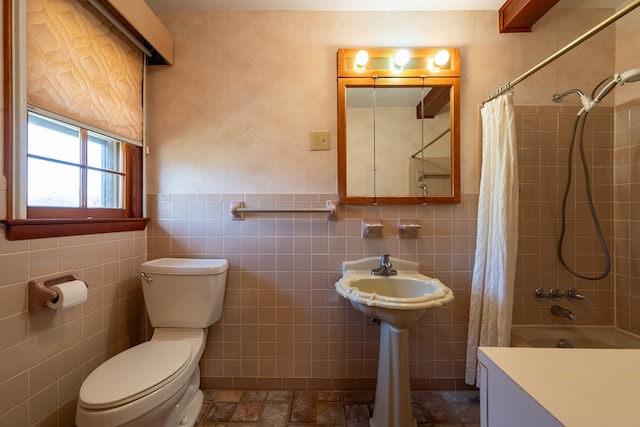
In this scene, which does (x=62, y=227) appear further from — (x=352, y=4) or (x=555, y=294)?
(x=555, y=294)

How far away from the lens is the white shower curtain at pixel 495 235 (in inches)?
52.6

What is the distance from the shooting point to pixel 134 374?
3.35ft

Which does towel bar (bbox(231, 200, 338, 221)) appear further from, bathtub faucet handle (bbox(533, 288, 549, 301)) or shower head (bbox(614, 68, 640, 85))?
shower head (bbox(614, 68, 640, 85))

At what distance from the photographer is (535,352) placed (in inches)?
23.3

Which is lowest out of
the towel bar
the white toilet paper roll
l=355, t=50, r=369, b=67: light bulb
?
the white toilet paper roll

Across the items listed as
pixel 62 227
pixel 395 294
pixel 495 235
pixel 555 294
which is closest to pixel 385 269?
pixel 395 294

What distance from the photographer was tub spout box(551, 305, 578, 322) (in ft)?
4.95

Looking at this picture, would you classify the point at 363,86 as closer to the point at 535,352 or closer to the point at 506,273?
the point at 506,273

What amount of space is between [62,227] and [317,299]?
1.31 meters

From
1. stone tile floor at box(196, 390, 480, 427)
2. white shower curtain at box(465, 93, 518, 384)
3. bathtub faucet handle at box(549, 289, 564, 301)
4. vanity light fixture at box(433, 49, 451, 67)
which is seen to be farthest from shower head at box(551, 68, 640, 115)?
stone tile floor at box(196, 390, 480, 427)

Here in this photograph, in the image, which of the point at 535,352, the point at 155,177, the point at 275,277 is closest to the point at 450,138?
the point at 535,352

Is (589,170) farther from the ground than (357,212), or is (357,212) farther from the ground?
(589,170)

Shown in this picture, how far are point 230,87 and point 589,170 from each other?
2326 mm

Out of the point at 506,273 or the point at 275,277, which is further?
the point at 275,277
